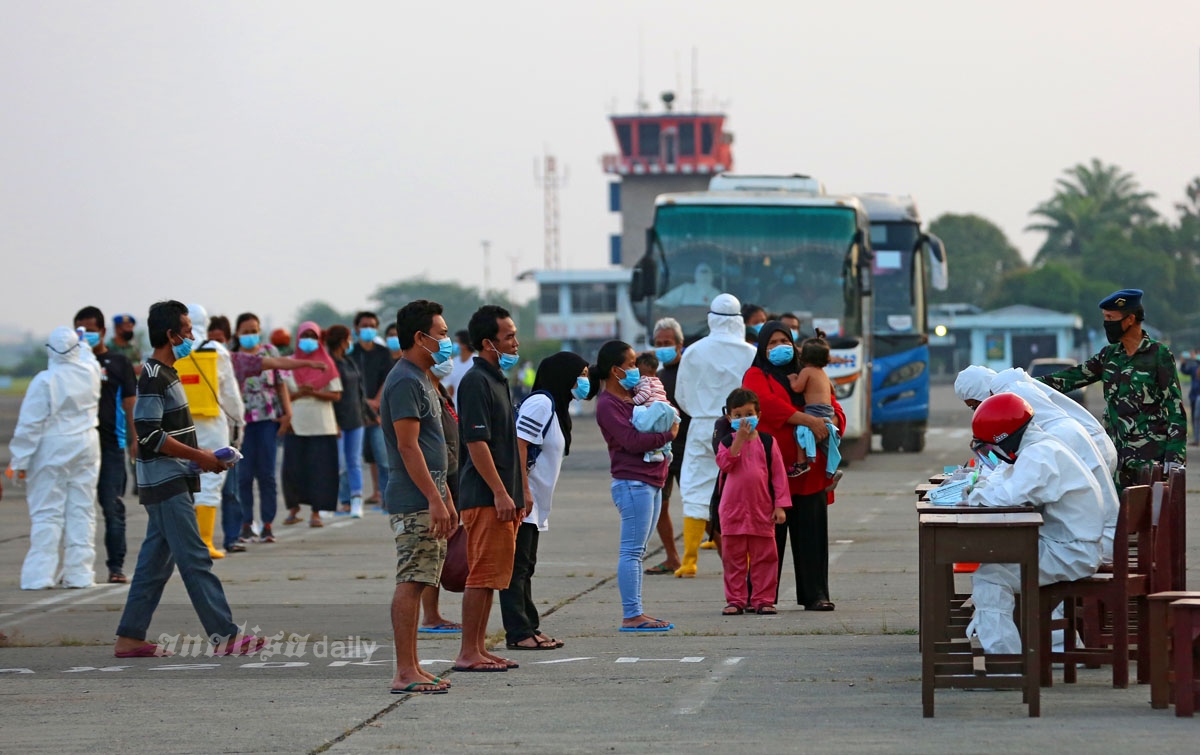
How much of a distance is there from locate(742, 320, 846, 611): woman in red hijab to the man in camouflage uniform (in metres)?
1.84

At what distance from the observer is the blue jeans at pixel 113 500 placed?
41.9 feet

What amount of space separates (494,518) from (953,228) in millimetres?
123903

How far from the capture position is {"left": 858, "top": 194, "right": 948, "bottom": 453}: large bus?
26516 mm

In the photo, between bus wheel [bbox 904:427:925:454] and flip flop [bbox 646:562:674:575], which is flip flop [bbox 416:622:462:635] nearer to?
flip flop [bbox 646:562:674:575]

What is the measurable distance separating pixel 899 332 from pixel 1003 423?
1940cm

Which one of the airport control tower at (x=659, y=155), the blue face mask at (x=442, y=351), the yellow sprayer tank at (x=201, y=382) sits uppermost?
the airport control tower at (x=659, y=155)

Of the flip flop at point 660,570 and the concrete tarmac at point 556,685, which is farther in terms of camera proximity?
the flip flop at point 660,570

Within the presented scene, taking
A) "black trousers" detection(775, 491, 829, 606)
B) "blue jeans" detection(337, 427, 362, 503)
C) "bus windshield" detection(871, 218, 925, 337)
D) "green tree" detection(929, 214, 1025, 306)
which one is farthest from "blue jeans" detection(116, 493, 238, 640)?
"green tree" detection(929, 214, 1025, 306)

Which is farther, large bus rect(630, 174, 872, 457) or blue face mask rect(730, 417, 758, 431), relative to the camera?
large bus rect(630, 174, 872, 457)

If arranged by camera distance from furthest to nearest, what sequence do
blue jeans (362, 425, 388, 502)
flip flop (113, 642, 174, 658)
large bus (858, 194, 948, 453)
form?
large bus (858, 194, 948, 453), blue jeans (362, 425, 388, 502), flip flop (113, 642, 174, 658)

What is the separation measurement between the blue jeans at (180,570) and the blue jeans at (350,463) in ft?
26.9

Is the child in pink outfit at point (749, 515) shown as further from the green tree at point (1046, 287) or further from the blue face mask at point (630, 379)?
the green tree at point (1046, 287)

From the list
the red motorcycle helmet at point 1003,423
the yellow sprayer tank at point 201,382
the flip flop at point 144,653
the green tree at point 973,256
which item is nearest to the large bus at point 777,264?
the yellow sprayer tank at point 201,382

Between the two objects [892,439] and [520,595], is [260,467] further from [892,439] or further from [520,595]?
[892,439]
